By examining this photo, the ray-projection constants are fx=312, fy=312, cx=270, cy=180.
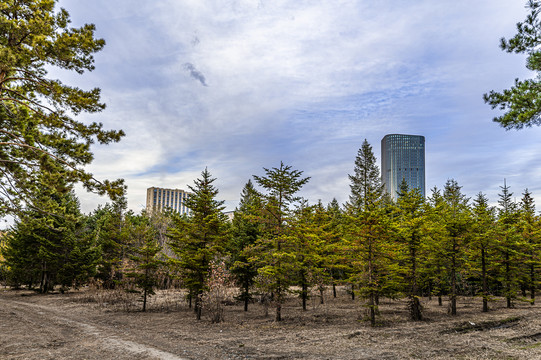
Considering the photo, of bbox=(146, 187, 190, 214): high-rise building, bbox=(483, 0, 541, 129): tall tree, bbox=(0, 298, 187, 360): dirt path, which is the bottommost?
bbox=(0, 298, 187, 360): dirt path

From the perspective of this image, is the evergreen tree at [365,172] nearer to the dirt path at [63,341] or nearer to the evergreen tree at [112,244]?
the evergreen tree at [112,244]

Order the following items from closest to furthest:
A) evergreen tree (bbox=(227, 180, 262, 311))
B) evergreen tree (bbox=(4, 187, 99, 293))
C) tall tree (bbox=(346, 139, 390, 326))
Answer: tall tree (bbox=(346, 139, 390, 326)) < evergreen tree (bbox=(227, 180, 262, 311)) < evergreen tree (bbox=(4, 187, 99, 293))

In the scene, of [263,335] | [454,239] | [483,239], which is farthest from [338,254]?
[263,335]

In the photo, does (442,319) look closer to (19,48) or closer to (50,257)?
(19,48)

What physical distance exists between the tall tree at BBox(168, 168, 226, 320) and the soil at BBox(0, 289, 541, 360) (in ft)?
7.32

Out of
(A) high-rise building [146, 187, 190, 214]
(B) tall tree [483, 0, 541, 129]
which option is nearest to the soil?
(B) tall tree [483, 0, 541, 129]

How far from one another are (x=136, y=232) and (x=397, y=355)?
2424cm

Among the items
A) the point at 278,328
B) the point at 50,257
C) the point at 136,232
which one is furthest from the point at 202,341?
the point at 50,257

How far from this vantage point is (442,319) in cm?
1609

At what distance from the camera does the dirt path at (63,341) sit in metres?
9.66

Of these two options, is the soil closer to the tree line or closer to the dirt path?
the dirt path

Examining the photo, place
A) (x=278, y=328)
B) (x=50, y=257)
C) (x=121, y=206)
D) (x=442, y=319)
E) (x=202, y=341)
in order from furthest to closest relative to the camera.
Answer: (x=121, y=206) → (x=50, y=257) → (x=442, y=319) → (x=278, y=328) → (x=202, y=341)

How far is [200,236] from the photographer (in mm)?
17500

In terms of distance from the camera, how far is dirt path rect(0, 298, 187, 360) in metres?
9.66
